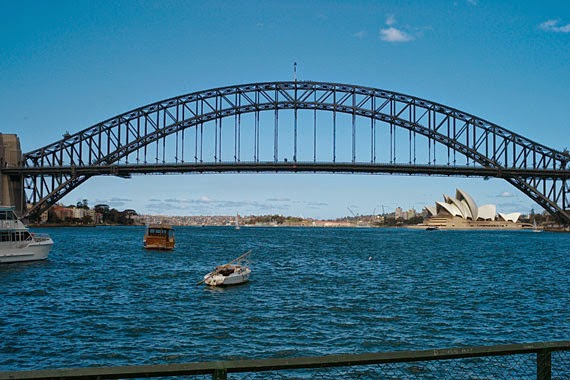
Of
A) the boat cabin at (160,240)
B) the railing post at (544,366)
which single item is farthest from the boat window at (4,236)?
the railing post at (544,366)

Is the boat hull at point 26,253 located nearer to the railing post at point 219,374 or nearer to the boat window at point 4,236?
the boat window at point 4,236

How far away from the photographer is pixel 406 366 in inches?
527

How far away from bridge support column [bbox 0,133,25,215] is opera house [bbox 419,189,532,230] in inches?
4286

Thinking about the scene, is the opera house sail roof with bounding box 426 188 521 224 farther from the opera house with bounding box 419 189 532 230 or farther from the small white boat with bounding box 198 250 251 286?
the small white boat with bounding box 198 250 251 286

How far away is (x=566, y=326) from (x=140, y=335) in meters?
12.9

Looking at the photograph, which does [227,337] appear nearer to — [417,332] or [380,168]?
[417,332]

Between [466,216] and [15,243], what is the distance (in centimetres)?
14263

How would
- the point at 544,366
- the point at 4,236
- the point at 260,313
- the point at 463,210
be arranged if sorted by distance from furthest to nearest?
the point at 463,210, the point at 4,236, the point at 260,313, the point at 544,366

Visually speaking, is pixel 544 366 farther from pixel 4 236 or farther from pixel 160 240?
pixel 160 240

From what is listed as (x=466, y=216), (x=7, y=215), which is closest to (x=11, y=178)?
(x=7, y=215)

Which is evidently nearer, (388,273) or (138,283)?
(138,283)

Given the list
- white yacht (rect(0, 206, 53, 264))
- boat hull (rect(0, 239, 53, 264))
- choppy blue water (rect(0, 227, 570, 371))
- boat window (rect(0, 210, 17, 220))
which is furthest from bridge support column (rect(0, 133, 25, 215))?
choppy blue water (rect(0, 227, 570, 371))

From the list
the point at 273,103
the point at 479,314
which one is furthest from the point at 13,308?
the point at 273,103

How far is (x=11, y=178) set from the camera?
290 ft
